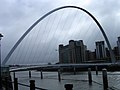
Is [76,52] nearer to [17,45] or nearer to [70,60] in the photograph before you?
[70,60]

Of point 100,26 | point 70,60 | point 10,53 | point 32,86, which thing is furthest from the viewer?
point 70,60

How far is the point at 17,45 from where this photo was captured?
165ft

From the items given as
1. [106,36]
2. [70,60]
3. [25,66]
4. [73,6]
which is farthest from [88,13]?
[70,60]

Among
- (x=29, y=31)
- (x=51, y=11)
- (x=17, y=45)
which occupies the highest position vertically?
(x=51, y=11)

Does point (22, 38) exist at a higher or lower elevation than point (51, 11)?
lower

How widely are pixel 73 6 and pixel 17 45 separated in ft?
53.1

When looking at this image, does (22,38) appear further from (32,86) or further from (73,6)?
(32,86)

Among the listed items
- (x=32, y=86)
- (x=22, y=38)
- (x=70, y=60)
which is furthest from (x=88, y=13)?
(x=32, y=86)

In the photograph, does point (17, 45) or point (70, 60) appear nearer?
point (17, 45)

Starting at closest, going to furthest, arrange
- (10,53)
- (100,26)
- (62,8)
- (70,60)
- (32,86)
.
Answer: (32,86)
(10,53)
(62,8)
(100,26)
(70,60)

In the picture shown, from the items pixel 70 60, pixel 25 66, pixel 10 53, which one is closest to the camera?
pixel 10 53

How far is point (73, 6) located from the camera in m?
54.4

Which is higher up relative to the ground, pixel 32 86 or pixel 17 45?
pixel 17 45

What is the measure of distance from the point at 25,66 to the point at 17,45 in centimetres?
2342
